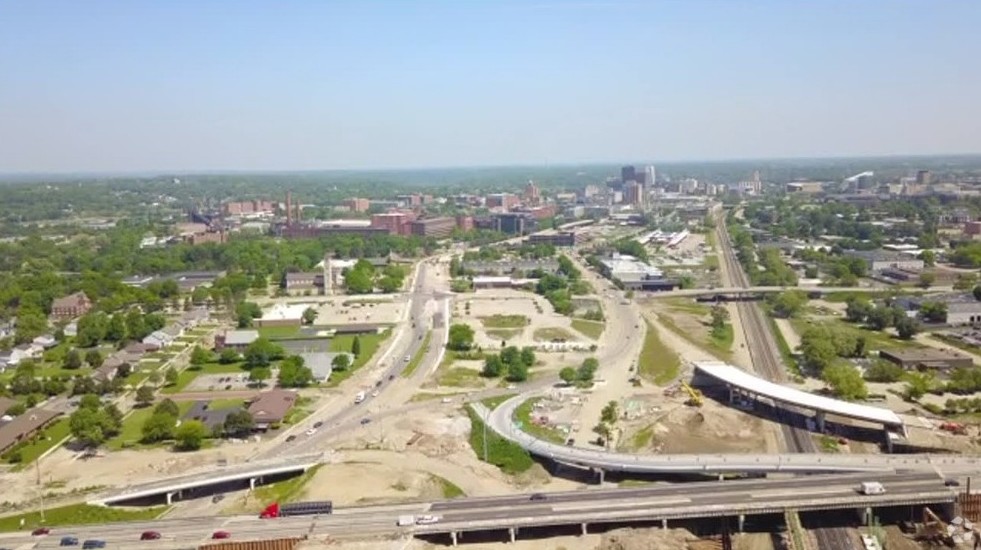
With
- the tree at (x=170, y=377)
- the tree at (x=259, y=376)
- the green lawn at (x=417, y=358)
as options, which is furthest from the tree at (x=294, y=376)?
the tree at (x=170, y=377)

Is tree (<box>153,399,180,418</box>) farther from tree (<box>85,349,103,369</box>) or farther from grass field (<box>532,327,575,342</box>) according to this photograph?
grass field (<box>532,327,575,342</box>)

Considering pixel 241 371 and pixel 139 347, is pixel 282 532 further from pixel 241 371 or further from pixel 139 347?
pixel 139 347

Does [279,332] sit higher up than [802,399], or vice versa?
[802,399]

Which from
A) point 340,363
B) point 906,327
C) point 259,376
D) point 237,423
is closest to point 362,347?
point 340,363

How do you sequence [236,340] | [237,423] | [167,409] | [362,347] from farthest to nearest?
[362,347] < [236,340] < [167,409] < [237,423]

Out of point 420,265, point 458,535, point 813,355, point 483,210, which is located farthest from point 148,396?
point 483,210

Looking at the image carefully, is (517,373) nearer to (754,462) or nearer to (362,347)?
(362,347)

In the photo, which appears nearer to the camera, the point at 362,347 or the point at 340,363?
the point at 340,363
